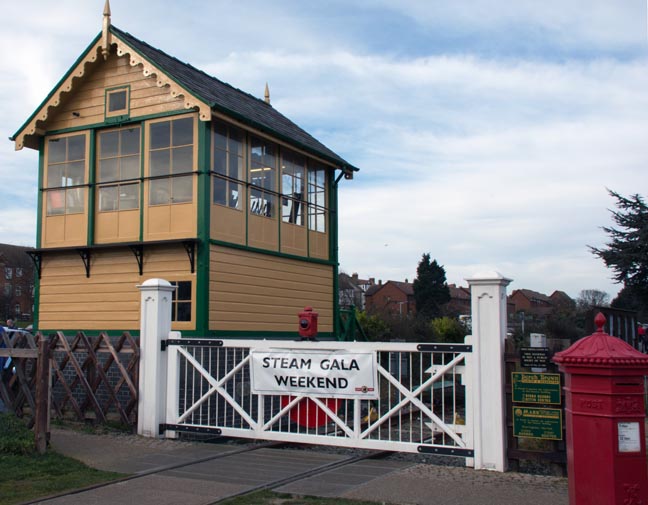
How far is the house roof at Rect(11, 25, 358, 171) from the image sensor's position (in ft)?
50.1

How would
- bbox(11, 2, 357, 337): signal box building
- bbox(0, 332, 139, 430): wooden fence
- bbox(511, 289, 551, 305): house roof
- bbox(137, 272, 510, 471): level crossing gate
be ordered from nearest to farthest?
bbox(137, 272, 510, 471): level crossing gate
bbox(0, 332, 139, 430): wooden fence
bbox(11, 2, 357, 337): signal box building
bbox(511, 289, 551, 305): house roof

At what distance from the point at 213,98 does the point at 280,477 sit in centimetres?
956

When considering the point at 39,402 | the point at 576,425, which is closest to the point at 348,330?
the point at 39,402

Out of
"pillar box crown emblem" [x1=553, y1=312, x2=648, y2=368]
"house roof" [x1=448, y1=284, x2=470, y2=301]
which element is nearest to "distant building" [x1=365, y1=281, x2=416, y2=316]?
"house roof" [x1=448, y1=284, x2=470, y2=301]

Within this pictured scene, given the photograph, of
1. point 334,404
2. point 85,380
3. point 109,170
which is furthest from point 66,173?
point 334,404

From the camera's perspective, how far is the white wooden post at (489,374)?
823cm

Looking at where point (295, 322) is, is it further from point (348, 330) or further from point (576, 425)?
point (576, 425)

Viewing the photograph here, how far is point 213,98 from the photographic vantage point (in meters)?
15.5

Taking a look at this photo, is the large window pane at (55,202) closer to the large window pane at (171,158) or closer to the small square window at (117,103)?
the small square window at (117,103)

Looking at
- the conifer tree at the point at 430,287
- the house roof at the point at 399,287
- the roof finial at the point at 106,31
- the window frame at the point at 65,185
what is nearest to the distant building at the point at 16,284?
the conifer tree at the point at 430,287

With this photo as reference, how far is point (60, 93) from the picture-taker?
16.5 meters

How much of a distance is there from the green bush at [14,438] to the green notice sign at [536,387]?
5.99 metres

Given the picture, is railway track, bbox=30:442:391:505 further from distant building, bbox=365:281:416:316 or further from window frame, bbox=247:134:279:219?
distant building, bbox=365:281:416:316

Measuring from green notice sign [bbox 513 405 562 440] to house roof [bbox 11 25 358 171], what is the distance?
927cm
